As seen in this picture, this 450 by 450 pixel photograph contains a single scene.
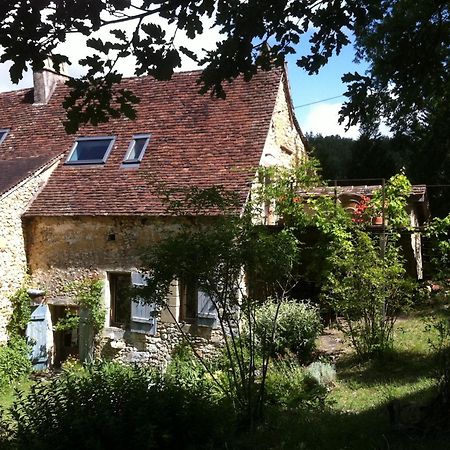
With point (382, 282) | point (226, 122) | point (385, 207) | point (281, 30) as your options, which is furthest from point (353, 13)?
point (226, 122)

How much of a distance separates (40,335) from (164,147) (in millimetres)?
5396

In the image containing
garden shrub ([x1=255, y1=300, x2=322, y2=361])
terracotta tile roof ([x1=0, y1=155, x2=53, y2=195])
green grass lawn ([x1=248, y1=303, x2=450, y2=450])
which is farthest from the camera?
terracotta tile roof ([x1=0, y1=155, x2=53, y2=195])

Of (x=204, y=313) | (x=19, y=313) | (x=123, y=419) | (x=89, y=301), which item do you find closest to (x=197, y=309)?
(x=204, y=313)

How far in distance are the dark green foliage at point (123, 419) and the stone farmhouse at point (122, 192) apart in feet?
19.2

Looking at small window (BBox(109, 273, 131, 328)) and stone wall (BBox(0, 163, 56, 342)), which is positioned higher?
stone wall (BBox(0, 163, 56, 342))

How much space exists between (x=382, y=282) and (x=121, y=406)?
5045 mm

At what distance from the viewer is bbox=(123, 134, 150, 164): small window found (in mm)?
13445

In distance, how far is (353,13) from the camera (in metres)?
4.09

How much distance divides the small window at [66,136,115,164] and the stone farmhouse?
29 millimetres

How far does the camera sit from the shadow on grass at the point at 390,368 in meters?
8.15

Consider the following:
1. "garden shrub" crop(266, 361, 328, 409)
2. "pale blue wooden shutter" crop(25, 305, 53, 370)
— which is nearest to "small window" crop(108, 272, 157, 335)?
"pale blue wooden shutter" crop(25, 305, 53, 370)

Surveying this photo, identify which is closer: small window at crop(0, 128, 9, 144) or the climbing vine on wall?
the climbing vine on wall

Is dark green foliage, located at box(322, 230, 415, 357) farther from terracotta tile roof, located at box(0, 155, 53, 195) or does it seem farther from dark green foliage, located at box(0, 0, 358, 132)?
terracotta tile roof, located at box(0, 155, 53, 195)

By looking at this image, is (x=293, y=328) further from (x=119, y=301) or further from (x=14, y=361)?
(x=14, y=361)
